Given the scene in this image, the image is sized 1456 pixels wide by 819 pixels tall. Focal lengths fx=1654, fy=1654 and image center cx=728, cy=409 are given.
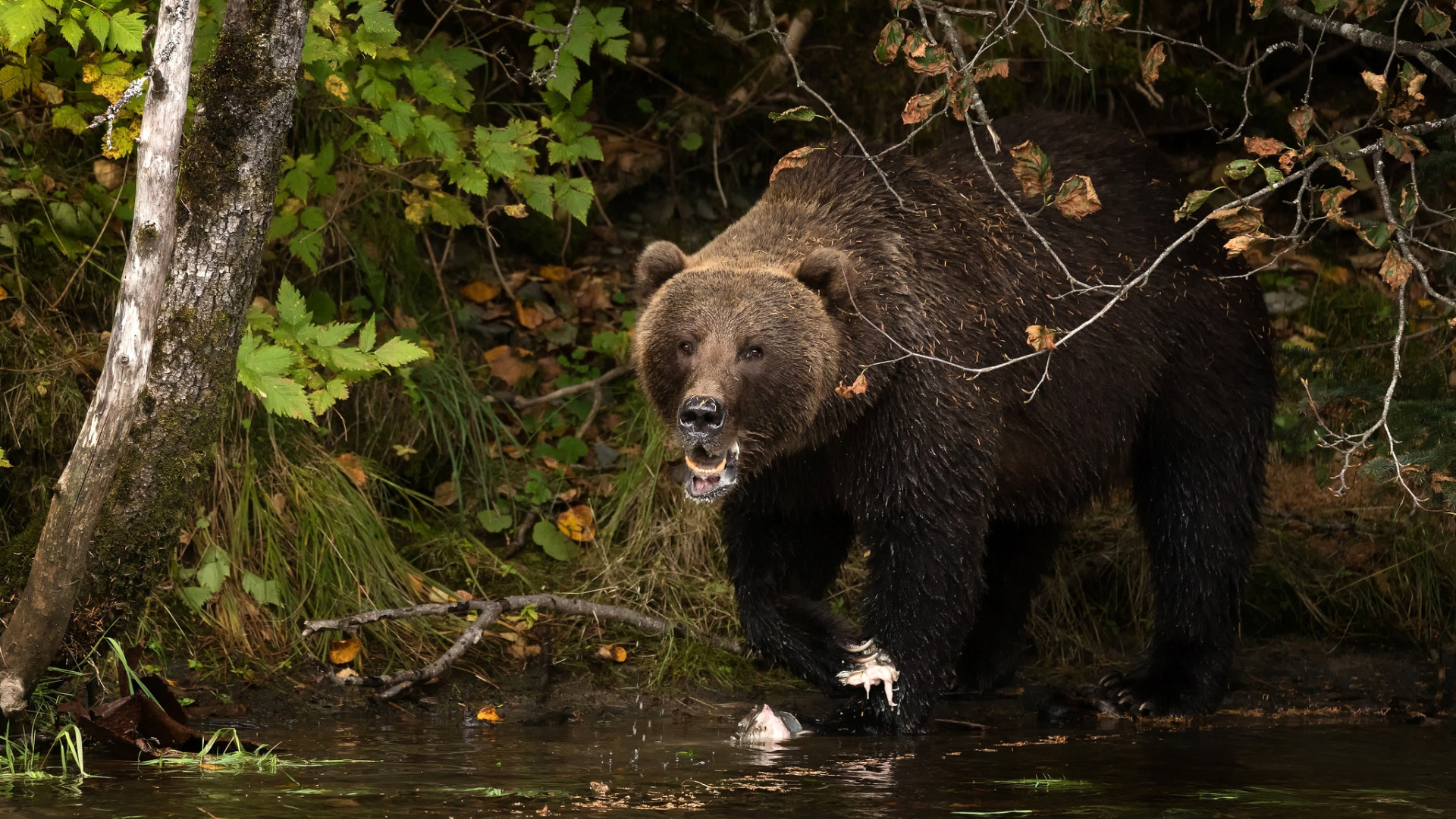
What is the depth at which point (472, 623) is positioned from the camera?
721 centimetres

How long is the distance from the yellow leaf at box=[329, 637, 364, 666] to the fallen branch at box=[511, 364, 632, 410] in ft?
6.79

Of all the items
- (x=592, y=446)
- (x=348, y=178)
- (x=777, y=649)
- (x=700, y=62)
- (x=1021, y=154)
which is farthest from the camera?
(x=700, y=62)

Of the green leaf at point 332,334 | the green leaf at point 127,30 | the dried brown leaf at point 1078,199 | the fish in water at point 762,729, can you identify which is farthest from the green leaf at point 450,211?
the dried brown leaf at point 1078,199

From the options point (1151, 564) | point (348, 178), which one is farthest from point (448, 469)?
point (1151, 564)

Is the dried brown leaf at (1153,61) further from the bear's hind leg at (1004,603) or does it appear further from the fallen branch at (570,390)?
the fallen branch at (570,390)

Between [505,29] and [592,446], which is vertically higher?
[505,29]

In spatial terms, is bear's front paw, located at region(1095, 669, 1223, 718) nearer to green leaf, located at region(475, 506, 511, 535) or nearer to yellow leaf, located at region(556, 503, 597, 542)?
yellow leaf, located at region(556, 503, 597, 542)

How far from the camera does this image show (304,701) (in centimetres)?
683

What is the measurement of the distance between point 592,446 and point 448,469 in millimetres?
875

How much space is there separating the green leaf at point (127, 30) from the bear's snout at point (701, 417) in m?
2.22

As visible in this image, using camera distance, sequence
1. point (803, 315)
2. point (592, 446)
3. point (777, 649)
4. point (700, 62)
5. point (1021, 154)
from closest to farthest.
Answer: point (1021, 154) → point (803, 315) → point (777, 649) → point (592, 446) → point (700, 62)

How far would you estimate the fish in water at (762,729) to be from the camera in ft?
20.6

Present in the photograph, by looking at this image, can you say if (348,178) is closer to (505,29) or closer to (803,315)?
(505,29)

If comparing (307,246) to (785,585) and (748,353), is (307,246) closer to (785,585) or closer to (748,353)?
(748,353)
